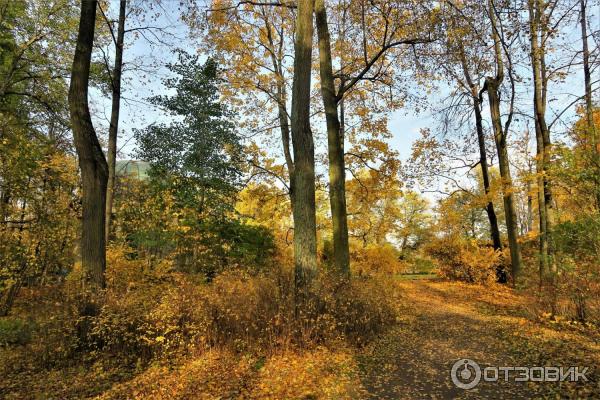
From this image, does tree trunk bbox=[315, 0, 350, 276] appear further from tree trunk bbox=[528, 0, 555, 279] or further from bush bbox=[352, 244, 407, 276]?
bush bbox=[352, 244, 407, 276]

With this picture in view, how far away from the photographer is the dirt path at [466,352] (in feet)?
13.8

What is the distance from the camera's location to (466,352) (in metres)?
5.74

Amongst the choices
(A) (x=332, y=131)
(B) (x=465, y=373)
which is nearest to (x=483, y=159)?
(A) (x=332, y=131)

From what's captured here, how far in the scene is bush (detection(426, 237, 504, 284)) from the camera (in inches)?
591

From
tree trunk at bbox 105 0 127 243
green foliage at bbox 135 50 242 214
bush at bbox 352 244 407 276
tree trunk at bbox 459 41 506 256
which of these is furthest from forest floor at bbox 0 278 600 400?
green foliage at bbox 135 50 242 214

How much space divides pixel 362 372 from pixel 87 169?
18.3ft

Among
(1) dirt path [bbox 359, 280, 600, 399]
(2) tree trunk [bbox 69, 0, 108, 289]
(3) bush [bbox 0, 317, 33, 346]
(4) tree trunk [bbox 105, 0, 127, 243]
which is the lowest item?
(1) dirt path [bbox 359, 280, 600, 399]

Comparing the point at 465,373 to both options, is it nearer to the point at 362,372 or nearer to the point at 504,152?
the point at 362,372

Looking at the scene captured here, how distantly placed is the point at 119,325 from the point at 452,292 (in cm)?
1242

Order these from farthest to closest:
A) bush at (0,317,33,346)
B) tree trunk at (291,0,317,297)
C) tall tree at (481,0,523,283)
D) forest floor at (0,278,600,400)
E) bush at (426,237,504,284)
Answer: bush at (426,237,504,284), tall tree at (481,0,523,283), tree trunk at (291,0,317,297), bush at (0,317,33,346), forest floor at (0,278,600,400)

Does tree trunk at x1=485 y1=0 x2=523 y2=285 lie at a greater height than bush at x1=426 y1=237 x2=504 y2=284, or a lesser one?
greater

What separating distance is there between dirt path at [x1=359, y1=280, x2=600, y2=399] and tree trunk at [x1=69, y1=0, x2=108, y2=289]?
472 centimetres

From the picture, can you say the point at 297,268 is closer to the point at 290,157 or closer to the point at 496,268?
the point at 290,157
